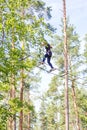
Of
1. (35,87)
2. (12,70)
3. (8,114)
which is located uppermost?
(35,87)

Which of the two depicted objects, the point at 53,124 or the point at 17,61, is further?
the point at 53,124

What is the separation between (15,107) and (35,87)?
2093 centimetres

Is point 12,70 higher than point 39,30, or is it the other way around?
point 39,30

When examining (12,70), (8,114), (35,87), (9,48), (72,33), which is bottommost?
(8,114)

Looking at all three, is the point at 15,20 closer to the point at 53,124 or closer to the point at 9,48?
the point at 9,48

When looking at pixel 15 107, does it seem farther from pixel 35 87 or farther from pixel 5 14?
pixel 35 87

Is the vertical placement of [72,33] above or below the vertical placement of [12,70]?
above

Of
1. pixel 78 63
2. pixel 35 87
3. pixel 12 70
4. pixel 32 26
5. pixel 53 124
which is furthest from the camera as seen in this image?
pixel 53 124

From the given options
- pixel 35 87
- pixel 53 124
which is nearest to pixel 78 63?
pixel 35 87

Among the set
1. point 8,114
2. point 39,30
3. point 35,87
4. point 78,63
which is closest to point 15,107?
point 8,114

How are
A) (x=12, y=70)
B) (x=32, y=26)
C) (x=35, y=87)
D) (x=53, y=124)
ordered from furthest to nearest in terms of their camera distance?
1. (x=53, y=124)
2. (x=35, y=87)
3. (x=32, y=26)
4. (x=12, y=70)

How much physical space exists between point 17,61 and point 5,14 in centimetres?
193

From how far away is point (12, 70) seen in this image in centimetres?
1306

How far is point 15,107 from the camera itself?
1448 centimetres
